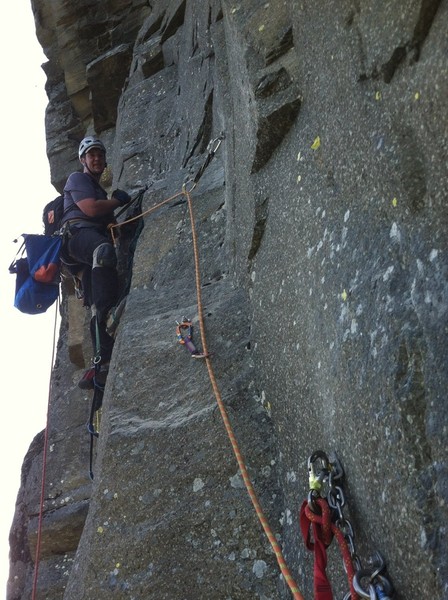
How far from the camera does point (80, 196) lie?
7.34 metres

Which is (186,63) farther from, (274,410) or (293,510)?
(293,510)

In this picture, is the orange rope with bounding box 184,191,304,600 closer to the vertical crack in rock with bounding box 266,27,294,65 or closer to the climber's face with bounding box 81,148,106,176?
the vertical crack in rock with bounding box 266,27,294,65

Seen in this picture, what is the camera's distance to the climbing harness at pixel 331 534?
2508 millimetres

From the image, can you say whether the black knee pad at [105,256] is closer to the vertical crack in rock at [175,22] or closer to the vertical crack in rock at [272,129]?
the vertical crack in rock at [272,129]

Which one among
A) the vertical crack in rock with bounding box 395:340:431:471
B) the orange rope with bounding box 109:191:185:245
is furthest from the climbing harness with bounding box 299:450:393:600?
the orange rope with bounding box 109:191:185:245

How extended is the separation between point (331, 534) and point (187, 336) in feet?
7.24

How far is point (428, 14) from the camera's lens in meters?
2.62

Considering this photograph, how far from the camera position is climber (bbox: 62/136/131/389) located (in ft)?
21.3

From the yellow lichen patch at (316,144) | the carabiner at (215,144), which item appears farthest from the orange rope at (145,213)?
the yellow lichen patch at (316,144)

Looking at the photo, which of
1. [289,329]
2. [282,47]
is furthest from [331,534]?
[282,47]

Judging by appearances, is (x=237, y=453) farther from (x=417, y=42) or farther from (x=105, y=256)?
(x=105, y=256)

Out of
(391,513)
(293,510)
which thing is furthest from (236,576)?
(391,513)

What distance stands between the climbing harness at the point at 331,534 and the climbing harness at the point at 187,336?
1.62m

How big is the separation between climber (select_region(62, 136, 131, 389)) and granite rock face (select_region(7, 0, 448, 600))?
21.2 inches
